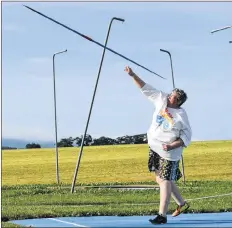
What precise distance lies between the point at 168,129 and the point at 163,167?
60cm

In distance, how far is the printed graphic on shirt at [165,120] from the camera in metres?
13.3

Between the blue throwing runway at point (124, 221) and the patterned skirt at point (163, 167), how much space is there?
756mm

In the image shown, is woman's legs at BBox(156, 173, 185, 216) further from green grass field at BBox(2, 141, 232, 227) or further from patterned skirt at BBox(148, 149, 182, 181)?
green grass field at BBox(2, 141, 232, 227)

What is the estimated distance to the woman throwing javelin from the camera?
523 inches

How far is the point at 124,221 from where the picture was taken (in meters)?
14.0

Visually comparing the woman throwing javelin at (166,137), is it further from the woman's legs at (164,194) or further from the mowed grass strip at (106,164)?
the mowed grass strip at (106,164)

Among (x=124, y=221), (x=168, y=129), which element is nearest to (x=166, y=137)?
(x=168, y=129)

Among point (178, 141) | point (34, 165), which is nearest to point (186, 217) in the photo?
point (178, 141)

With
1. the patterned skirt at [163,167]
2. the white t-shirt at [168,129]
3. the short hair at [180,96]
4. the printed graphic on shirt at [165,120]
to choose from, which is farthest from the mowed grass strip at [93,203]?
the short hair at [180,96]

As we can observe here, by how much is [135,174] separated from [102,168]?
4.00m

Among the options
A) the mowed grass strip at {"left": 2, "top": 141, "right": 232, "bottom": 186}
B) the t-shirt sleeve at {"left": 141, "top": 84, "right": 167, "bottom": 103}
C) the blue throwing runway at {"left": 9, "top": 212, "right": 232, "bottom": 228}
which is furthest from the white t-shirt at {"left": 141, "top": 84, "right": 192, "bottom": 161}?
the mowed grass strip at {"left": 2, "top": 141, "right": 232, "bottom": 186}

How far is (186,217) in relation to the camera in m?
15.0

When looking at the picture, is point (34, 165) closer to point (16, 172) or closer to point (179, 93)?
point (16, 172)

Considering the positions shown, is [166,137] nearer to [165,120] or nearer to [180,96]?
[165,120]
